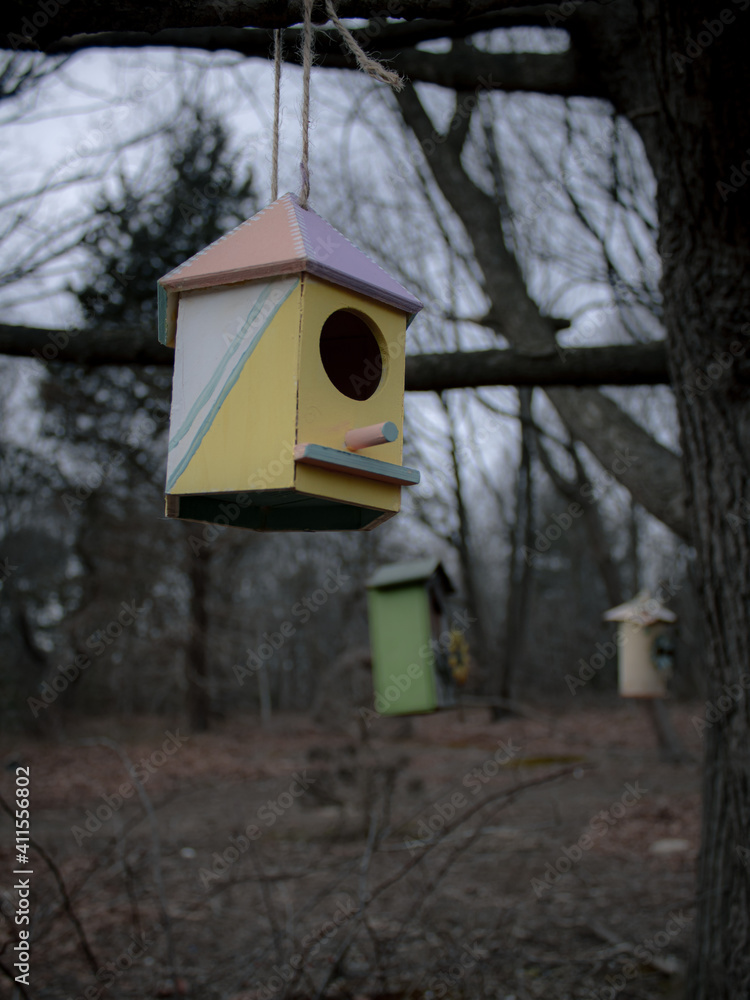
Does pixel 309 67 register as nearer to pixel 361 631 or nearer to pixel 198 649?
pixel 198 649

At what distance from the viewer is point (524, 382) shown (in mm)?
3385

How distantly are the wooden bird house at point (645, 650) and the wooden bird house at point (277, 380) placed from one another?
5.02 meters

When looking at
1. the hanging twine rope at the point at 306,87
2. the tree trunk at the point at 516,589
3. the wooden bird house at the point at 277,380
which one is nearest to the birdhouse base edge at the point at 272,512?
the wooden bird house at the point at 277,380

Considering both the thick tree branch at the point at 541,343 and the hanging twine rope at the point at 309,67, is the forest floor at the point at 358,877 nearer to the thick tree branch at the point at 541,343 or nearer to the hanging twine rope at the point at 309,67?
the thick tree branch at the point at 541,343

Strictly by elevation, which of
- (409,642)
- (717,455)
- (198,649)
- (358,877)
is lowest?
(358,877)

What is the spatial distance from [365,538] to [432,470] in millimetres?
2545

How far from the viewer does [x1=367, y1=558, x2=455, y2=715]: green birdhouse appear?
13.7ft

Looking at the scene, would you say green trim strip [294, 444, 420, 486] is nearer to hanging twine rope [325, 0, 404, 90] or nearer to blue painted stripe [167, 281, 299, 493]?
blue painted stripe [167, 281, 299, 493]

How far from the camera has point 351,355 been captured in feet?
7.32

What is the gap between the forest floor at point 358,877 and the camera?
3646 mm

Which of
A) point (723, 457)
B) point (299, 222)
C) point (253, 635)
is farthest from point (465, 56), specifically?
point (253, 635)

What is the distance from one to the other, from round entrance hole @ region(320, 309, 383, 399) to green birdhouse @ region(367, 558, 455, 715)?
223cm

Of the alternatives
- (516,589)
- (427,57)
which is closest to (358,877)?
(427,57)

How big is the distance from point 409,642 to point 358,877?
2695mm
